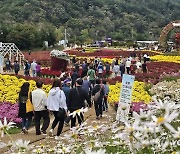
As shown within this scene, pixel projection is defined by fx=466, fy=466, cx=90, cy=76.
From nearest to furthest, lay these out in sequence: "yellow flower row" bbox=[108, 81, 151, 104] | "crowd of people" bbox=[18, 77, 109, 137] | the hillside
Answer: "crowd of people" bbox=[18, 77, 109, 137] → "yellow flower row" bbox=[108, 81, 151, 104] → the hillside

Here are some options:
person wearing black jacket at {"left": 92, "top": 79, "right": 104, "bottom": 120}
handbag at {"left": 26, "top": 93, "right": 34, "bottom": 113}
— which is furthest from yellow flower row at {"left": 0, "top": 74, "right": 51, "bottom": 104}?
handbag at {"left": 26, "top": 93, "right": 34, "bottom": 113}

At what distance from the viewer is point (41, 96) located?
8414mm

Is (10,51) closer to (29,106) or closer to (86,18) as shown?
(29,106)

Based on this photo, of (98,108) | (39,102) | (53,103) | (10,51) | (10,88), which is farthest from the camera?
(10,51)

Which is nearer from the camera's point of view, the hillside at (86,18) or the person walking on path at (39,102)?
the person walking on path at (39,102)

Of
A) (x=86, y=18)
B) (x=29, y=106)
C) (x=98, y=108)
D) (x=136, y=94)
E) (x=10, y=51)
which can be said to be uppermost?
(x=86, y=18)

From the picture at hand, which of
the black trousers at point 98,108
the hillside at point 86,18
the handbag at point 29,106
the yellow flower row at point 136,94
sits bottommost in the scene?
the yellow flower row at point 136,94

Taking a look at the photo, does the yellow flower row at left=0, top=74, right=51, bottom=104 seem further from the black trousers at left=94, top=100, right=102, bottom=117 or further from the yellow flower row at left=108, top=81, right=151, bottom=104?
the black trousers at left=94, top=100, right=102, bottom=117

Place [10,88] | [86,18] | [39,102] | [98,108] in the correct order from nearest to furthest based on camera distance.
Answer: [39,102] → [98,108] → [10,88] → [86,18]

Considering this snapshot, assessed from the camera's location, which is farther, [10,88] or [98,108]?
[10,88]

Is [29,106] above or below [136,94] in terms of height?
above

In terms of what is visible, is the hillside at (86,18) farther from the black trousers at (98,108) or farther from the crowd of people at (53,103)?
the crowd of people at (53,103)

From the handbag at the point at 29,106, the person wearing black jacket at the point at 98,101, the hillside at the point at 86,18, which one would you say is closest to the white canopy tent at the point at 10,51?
the person wearing black jacket at the point at 98,101

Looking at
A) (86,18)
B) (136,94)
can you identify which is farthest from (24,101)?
(86,18)
